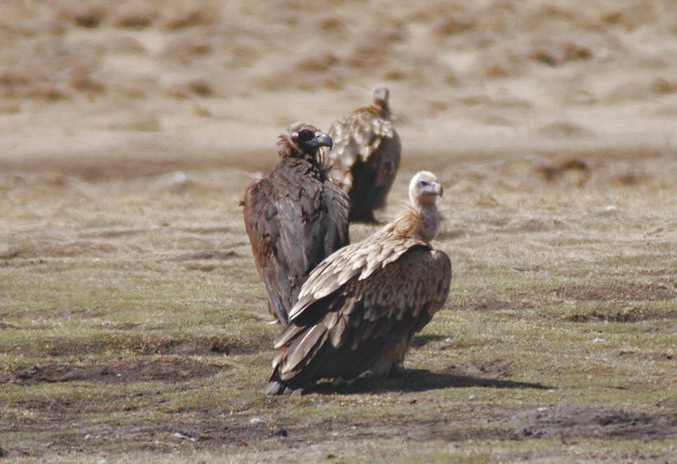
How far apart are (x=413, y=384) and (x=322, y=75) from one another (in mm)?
34134

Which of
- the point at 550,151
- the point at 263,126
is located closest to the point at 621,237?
the point at 550,151

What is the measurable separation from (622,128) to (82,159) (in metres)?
14.4

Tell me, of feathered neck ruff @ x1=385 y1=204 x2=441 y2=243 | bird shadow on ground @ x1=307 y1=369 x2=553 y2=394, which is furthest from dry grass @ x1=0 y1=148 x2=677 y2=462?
feathered neck ruff @ x1=385 y1=204 x2=441 y2=243

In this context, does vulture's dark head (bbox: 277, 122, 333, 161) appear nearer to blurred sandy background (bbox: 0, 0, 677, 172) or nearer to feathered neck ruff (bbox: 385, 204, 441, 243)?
feathered neck ruff (bbox: 385, 204, 441, 243)

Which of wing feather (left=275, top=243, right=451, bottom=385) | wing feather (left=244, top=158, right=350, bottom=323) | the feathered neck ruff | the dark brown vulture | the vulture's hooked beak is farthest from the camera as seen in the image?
the dark brown vulture

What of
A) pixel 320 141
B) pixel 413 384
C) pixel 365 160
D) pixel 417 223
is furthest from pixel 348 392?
pixel 365 160

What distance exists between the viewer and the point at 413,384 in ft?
33.8

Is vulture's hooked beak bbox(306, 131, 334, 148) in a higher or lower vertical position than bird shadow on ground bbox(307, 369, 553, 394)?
higher

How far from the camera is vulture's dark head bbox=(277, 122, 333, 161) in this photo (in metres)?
13.0

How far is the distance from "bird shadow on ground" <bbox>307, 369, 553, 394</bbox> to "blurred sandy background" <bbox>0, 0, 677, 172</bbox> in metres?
20.8

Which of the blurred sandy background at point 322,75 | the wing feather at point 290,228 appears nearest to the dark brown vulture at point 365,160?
the wing feather at point 290,228

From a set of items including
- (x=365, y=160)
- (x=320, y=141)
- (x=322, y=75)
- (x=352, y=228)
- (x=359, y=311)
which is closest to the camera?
(x=359, y=311)

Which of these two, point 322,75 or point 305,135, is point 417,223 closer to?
point 305,135

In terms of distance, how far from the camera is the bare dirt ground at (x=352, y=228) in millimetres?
9180
